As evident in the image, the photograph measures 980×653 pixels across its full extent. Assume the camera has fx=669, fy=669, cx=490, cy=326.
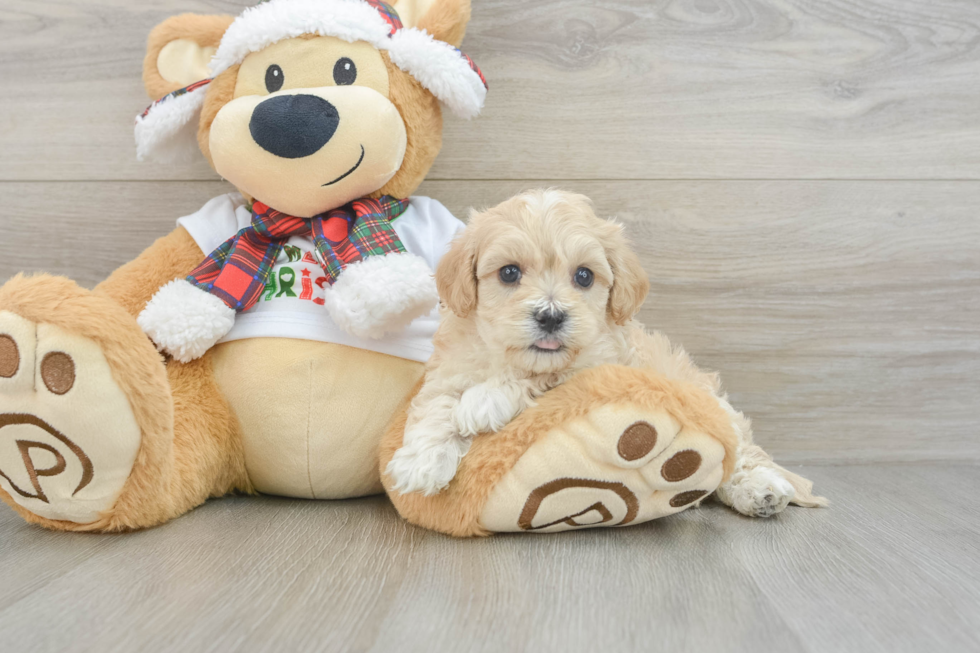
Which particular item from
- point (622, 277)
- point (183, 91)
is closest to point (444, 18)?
point (183, 91)

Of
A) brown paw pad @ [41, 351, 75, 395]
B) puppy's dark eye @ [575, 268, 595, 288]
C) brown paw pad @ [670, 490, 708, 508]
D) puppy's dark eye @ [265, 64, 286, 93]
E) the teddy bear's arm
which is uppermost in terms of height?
puppy's dark eye @ [265, 64, 286, 93]

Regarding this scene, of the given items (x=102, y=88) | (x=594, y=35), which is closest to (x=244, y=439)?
(x=102, y=88)

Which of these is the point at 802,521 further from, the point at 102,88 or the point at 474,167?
the point at 102,88

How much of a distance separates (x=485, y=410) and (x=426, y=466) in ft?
0.42

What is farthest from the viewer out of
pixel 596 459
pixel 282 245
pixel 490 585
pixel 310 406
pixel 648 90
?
pixel 648 90

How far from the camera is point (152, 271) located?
4.36 ft

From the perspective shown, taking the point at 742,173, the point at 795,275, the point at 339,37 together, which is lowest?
the point at 795,275

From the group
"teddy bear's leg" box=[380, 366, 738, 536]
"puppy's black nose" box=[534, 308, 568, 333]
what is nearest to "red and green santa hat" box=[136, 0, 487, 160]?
"puppy's black nose" box=[534, 308, 568, 333]

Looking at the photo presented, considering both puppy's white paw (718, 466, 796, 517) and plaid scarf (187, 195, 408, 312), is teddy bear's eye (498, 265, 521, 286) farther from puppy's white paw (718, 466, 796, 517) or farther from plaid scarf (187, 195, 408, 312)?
puppy's white paw (718, 466, 796, 517)

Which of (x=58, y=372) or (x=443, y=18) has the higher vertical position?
(x=443, y=18)

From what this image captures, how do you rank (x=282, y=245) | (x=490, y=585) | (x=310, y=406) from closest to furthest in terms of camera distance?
1. (x=490, y=585)
2. (x=310, y=406)
3. (x=282, y=245)

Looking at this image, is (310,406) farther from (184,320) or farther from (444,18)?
(444,18)

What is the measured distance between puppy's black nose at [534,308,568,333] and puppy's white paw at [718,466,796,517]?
0.53 m

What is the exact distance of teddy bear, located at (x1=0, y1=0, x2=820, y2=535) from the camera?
1.03 m
